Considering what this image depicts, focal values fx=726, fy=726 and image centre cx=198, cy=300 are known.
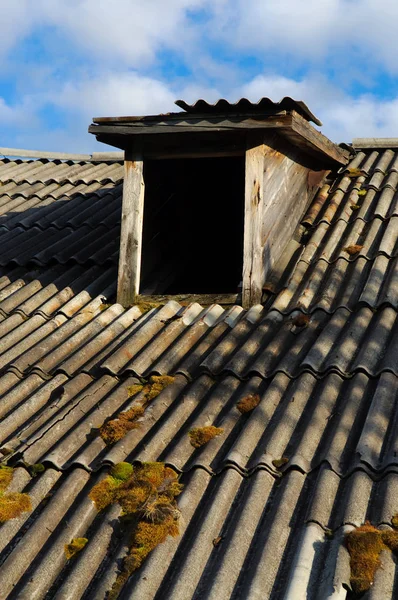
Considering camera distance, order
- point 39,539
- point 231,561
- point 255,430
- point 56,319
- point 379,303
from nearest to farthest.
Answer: point 231,561
point 39,539
point 255,430
point 379,303
point 56,319

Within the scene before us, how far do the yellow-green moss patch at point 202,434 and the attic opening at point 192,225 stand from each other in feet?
7.95

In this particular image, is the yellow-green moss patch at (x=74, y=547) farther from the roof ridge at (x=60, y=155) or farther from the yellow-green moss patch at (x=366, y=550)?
the roof ridge at (x=60, y=155)

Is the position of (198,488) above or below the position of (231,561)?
above

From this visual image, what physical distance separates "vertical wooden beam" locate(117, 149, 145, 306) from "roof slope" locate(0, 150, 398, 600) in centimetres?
22

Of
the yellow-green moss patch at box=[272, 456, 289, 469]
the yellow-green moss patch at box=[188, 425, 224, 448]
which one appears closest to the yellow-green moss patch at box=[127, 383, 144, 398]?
the yellow-green moss patch at box=[188, 425, 224, 448]

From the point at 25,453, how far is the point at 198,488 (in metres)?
0.94

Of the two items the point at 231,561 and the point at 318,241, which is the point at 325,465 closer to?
the point at 231,561

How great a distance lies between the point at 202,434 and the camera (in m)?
3.61

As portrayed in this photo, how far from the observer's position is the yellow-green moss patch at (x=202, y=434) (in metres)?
3.58

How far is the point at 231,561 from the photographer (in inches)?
112

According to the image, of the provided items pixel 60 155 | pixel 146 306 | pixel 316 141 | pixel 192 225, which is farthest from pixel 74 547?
pixel 60 155

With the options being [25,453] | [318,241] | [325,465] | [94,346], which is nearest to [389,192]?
[318,241]

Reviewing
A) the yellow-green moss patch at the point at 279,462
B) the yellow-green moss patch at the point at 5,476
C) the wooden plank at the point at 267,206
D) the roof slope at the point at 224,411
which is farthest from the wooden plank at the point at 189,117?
the yellow-green moss patch at the point at 5,476

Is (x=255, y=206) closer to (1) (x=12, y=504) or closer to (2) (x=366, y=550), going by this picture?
(1) (x=12, y=504)
